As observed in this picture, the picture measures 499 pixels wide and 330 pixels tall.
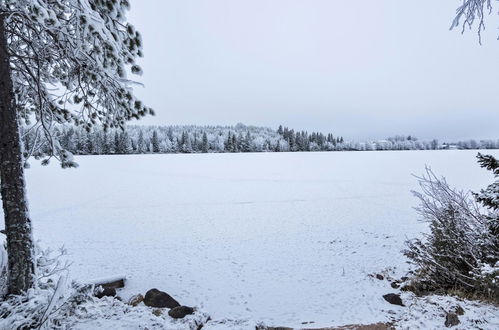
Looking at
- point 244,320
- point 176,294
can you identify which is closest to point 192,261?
point 176,294

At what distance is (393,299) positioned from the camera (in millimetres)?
5930

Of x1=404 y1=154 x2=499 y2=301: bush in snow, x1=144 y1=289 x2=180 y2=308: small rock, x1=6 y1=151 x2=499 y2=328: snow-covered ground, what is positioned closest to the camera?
x1=404 y1=154 x2=499 y2=301: bush in snow

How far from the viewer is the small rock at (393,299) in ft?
19.2

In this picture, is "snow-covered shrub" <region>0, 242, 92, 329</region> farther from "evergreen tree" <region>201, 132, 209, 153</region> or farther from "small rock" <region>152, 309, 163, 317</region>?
"evergreen tree" <region>201, 132, 209, 153</region>

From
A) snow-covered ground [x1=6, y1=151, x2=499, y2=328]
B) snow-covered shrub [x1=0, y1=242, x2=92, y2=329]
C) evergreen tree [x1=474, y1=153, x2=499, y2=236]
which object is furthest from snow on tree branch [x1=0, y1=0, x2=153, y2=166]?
evergreen tree [x1=474, y1=153, x2=499, y2=236]

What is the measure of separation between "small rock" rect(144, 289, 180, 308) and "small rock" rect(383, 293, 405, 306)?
4.00 meters

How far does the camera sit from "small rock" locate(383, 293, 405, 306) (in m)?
5.84

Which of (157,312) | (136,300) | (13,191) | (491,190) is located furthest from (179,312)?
(491,190)

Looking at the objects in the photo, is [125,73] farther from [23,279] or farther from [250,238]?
[250,238]

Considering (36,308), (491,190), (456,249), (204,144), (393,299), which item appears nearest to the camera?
(36,308)

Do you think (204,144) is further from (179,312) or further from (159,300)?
(179,312)

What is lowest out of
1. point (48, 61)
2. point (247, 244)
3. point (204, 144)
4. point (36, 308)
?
point (247, 244)

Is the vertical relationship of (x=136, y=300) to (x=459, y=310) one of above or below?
below

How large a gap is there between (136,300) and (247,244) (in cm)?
413
